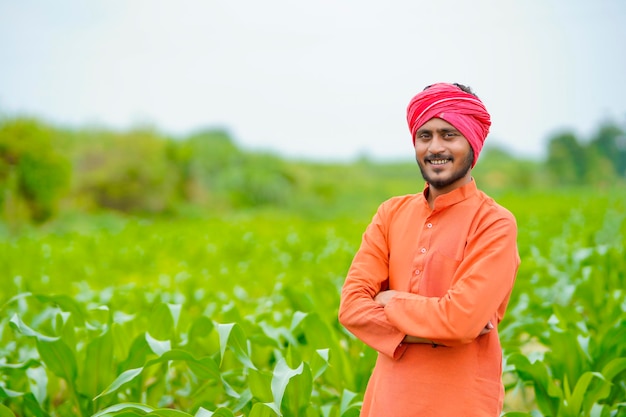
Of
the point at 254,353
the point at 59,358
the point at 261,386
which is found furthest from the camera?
the point at 254,353

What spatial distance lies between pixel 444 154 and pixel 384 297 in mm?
462

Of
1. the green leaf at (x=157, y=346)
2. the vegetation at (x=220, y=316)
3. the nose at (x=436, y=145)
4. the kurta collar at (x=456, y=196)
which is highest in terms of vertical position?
the nose at (x=436, y=145)

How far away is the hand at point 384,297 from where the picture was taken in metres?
2.03

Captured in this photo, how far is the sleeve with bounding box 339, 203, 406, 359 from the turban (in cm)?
38

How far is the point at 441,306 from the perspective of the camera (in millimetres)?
1848

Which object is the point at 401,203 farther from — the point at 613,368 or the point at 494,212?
the point at 613,368

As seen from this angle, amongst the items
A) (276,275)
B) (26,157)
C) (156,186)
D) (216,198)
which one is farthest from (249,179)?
(276,275)

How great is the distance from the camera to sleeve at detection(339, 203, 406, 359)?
6.49ft

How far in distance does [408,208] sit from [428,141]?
0.82ft

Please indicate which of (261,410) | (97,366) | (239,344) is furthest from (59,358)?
(261,410)

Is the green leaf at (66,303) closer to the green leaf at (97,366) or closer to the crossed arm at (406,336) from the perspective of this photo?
the green leaf at (97,366)

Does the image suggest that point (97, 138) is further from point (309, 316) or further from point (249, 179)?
point (309, 316)

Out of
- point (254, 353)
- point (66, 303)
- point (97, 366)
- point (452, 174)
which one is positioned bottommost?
point (254, 353)

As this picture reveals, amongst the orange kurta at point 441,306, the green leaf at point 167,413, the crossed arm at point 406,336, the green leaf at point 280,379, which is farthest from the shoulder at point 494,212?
the green leaf at point 167,413
